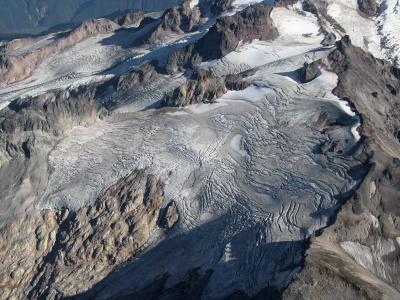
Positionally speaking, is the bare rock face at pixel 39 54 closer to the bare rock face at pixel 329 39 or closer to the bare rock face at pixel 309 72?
the bare rock face at pixel 329 39

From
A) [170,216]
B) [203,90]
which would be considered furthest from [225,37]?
[170,216]

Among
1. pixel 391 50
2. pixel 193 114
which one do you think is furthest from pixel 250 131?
pixel 391 50

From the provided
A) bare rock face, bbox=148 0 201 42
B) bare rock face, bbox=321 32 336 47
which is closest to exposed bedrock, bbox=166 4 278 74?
bare rock face, bbox=321 32 336 47

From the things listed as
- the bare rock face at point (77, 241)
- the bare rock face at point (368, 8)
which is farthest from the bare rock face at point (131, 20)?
the bare rock face at point (77, 241)

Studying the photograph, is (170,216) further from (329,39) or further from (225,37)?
(329,39)

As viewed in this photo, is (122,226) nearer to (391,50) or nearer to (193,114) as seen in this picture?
(193,114)

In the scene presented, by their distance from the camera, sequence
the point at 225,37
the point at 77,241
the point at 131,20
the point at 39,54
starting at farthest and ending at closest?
the point at 131,20
the point at 39,54
the point at 225,37
the point at 77,241
